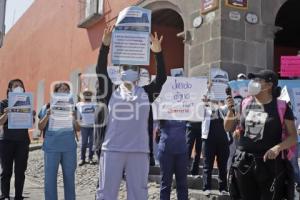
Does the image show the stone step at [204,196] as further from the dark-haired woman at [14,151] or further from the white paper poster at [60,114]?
the dark-haired woman at [14,151]

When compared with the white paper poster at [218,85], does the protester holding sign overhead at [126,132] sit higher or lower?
lower

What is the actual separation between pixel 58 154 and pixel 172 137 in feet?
4.72

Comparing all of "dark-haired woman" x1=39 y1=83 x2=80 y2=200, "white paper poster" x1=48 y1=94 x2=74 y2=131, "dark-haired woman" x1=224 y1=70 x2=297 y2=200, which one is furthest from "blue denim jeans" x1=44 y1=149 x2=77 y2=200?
"dark-haired woman" x1=224 y1=70 x2=297 y2=200

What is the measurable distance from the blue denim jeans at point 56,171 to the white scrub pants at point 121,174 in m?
1.84

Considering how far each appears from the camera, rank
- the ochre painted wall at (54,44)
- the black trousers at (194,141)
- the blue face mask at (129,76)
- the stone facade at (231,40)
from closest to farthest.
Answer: the blue face mask at (129,76) < the black trousers at (194,141) < the stone facade at (231,40) < the ochre painted wall at (54,44)

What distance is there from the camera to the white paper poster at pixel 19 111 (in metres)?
7.24

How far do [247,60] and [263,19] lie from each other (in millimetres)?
898

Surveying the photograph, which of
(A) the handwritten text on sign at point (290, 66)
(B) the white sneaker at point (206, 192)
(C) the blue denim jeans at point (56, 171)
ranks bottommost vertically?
(B) the white sneaker at point (206, 192)

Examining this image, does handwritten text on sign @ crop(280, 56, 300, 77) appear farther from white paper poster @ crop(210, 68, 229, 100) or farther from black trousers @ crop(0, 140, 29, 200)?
black trousers @ crop(0, 140, 29, 200)

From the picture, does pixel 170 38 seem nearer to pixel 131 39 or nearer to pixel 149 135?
pixel 131 39

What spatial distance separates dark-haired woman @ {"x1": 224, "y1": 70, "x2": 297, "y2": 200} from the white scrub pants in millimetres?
873

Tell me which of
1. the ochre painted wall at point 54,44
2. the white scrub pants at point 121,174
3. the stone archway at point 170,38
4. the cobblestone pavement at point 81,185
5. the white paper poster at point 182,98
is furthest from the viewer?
the ochre painted wall at point 54,44

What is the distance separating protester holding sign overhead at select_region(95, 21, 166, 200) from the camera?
4.67 metres

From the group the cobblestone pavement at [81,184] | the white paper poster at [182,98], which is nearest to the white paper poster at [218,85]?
the white paper poster at [182,98]
